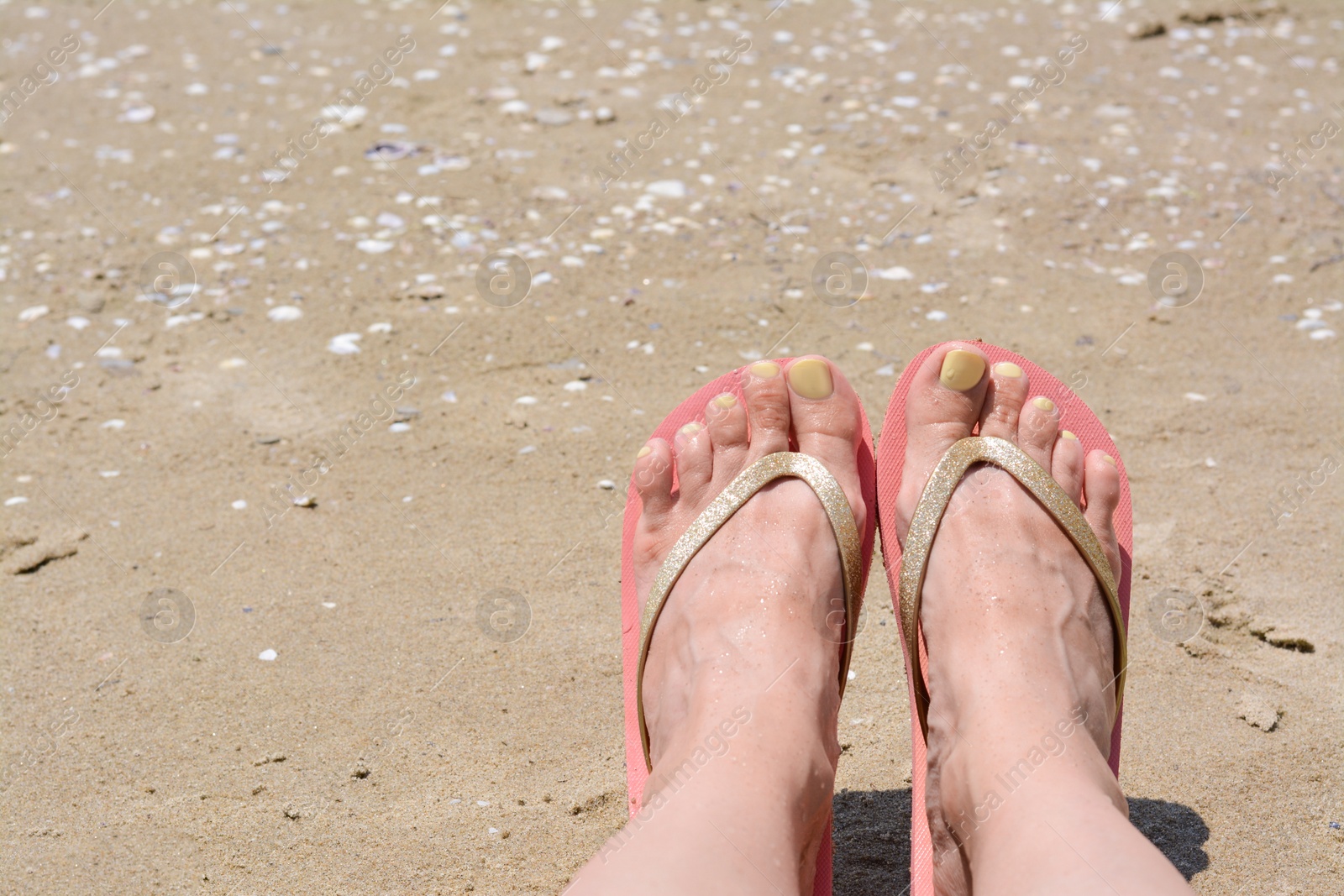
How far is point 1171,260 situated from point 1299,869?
2.29m

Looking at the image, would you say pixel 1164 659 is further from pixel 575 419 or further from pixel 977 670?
pixel 575 419

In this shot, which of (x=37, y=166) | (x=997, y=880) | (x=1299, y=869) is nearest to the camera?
(x=997, y=880)

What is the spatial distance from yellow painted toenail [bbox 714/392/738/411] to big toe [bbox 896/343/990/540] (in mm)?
369

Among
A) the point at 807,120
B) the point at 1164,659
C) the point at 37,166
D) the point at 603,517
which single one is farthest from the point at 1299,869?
the point at 37,166

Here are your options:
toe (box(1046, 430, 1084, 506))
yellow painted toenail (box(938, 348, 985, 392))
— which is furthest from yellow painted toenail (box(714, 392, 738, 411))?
toe (box(1046, 430, 1084, 506))

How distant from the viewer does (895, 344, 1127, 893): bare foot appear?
5.42 ft

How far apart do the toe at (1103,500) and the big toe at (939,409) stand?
0.81 ft

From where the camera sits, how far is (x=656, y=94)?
4504mm

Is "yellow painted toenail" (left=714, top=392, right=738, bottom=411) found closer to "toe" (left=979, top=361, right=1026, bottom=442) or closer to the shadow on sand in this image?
"toe" (left=979, top=361, right=1026, bottom=442)

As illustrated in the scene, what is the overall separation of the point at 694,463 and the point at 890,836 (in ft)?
2.67

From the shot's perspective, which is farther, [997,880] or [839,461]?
[839,461]

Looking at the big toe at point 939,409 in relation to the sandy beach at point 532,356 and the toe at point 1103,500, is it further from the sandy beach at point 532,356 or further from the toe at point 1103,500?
the sandy beach at point 532,356

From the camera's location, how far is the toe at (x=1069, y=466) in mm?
2074

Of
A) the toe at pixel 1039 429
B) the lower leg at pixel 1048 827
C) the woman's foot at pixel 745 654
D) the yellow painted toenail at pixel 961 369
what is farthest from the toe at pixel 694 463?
the lower leg at pixel 1048 827
